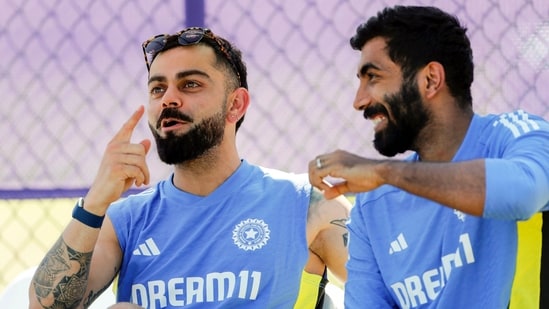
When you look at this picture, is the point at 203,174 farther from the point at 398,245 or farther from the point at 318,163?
the point at 318,163

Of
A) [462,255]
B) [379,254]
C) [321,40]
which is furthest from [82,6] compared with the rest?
[462,255]

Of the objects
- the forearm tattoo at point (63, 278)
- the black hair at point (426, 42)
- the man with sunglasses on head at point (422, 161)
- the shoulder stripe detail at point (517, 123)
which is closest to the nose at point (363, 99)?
the man with sunglasses on head at point (422, 161)

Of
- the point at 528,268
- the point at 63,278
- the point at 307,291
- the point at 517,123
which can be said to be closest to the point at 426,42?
the point at 517,123

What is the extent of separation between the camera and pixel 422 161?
8.59 ft

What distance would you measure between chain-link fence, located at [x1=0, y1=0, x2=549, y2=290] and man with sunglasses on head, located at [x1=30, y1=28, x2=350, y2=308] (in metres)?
0.42

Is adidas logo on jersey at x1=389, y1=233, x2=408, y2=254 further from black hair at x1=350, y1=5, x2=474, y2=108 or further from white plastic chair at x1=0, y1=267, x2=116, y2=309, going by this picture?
white plastic chair at x1=0, y1=267, x2=116, y2=309

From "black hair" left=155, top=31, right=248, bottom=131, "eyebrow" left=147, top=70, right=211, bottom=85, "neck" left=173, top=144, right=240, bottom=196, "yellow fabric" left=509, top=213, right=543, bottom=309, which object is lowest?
"yellow fabric" left=509, top=213, right=543, bottom=309

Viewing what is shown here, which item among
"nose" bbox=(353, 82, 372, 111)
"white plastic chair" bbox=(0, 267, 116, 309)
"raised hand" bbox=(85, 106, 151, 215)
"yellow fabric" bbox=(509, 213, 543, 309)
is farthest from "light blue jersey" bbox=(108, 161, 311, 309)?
"yellow fabric" bbox=(509, 213, 543, 309)

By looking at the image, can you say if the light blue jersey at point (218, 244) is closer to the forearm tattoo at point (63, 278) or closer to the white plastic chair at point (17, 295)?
the forearm tattoo at point (63, 278)

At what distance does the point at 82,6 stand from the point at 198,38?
67cm

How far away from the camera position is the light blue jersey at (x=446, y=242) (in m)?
2.63

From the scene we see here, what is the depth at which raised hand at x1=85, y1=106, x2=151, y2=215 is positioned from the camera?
303cm

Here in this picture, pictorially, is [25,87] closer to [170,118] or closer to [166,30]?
[166,30]

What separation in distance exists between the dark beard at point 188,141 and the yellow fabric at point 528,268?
113 centimetres
